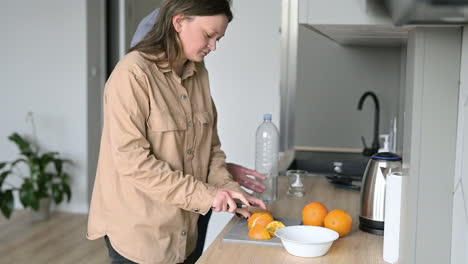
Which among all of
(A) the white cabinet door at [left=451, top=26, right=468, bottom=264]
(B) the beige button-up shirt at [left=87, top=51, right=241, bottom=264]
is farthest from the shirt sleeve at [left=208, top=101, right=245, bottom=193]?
(A) the white cabinet door at [left=451, top=26, right=468, bottom=264]

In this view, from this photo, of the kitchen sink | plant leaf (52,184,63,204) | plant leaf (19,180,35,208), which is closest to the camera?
the kitchen sink

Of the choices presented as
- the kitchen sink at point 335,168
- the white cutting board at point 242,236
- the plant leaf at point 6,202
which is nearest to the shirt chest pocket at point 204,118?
the white cutting board at point 242,236

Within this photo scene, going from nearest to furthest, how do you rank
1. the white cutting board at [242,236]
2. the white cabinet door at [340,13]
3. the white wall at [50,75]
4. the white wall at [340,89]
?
the white cabinet door at [340,13] < the white cutting board at [242,236] < the white wall at [340,89] < the white wall at [50,75]

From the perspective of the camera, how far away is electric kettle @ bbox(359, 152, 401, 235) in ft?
5.32

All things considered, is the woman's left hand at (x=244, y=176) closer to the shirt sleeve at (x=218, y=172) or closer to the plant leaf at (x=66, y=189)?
the shirt sleeve at (x=218, y=172)

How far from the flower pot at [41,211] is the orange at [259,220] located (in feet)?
11.5

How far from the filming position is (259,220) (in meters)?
1.60

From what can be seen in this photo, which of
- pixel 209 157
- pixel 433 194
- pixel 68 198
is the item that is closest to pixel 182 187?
pixel 209 157

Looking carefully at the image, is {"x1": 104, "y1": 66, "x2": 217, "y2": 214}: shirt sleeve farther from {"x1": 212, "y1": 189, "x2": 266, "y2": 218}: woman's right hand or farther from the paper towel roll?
the paper towel roll

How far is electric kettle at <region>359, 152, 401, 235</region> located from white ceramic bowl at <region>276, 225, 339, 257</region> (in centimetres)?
19

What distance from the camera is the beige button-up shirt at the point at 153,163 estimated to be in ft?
5.30

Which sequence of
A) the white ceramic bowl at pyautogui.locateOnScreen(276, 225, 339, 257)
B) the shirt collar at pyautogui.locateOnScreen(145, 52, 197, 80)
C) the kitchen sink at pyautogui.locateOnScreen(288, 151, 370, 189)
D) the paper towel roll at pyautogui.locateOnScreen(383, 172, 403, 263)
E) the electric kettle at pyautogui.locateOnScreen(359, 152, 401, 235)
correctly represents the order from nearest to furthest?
1. the paper towel roll at pyautogui.locateOnScreen(383, 172, 403, 263)
2. the white ceramic bowl at pyautogui.locateOnScreen(276, 225, 339, 257)
3. the electric kettle at pyautogui.locateOnScreen(359, 152, 401, 235)
4. the shirt collar at pyautogui.locateOnScreen(145, 52, 197, 80)
5. the kitchen sink at pyautogui.locateOnScreen(288, 151, 370, 189)

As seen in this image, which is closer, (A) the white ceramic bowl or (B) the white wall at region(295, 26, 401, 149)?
(A) the white ceramic bowl

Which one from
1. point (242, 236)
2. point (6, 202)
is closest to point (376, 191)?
point (242, 236)
